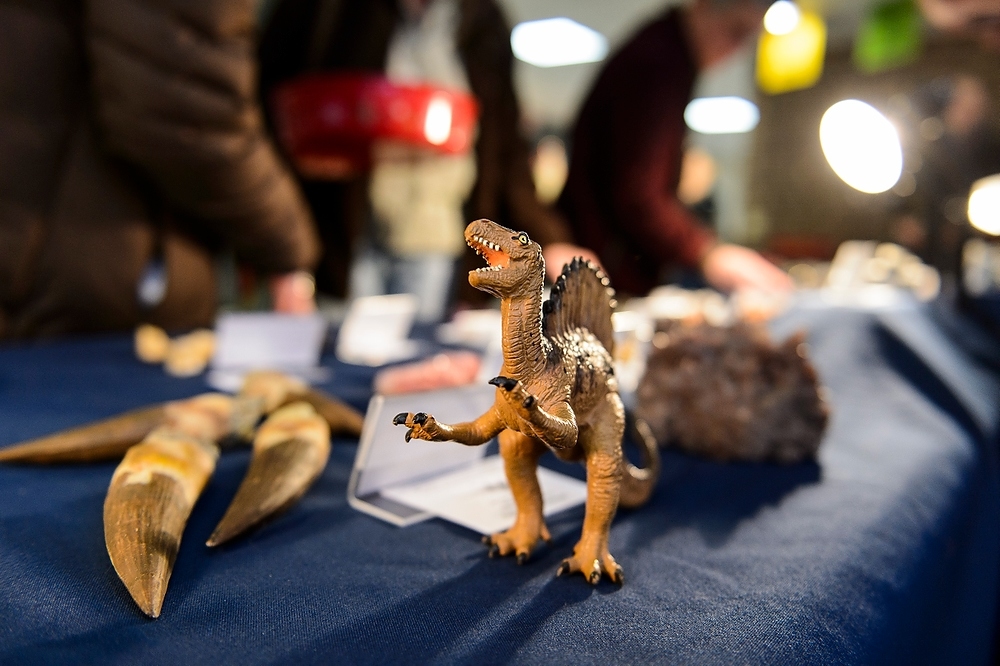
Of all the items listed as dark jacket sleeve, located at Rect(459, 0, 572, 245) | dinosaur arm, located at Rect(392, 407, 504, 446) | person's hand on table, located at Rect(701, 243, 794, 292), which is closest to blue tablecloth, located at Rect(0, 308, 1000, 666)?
dinosaur arm, located at Rect(392, 407, 504, 446)

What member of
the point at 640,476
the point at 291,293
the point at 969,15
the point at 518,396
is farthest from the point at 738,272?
the point at 518,396

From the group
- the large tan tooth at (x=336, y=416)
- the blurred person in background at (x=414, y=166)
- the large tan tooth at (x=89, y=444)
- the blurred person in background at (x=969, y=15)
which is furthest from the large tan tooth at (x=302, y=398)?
the blurred person in background at (x=969, y=15)

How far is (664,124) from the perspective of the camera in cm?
205

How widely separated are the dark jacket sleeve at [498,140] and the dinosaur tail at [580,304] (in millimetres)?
1706

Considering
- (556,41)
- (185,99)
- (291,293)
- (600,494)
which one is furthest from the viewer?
(556,41)

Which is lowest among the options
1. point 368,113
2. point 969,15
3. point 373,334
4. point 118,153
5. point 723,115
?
point 373,334

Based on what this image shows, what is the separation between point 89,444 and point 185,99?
88 centimetres

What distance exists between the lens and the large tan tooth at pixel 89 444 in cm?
71

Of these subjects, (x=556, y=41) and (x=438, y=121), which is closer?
(x=438, y=121)

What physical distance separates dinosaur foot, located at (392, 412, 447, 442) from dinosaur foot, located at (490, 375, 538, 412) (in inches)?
2.0

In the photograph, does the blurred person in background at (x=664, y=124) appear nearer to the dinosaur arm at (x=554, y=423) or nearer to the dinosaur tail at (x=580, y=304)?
the dinosaur tail at (x=580, y=304)

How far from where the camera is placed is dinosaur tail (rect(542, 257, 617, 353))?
55 centimetres

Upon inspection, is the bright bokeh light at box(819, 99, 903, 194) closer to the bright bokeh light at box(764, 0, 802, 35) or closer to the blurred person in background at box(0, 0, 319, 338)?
the bright bokeh light at box(764, 0, 802, 35)

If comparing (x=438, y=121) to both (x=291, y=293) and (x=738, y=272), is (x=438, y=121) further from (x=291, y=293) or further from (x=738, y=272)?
(x=738, y=272)
